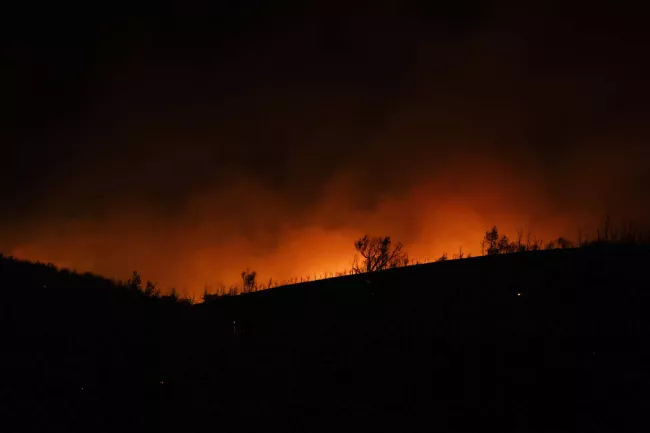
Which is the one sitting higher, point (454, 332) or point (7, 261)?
point (7, 261)

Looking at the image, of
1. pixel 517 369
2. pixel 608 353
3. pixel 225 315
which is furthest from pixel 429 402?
pixel 225 315

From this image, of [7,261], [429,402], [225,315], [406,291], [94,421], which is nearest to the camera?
[429,402]

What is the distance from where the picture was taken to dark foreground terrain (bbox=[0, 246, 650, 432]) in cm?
854

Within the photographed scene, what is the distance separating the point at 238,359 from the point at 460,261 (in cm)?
568

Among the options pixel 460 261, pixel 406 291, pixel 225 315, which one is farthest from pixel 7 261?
pixel 460 261

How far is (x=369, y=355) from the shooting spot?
10344mm

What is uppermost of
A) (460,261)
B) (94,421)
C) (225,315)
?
(460,261)

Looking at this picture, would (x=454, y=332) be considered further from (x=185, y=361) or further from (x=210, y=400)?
(x=185, y=361)

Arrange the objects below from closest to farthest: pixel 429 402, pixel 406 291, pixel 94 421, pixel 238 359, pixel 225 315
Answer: pixel 429 402 → pixel 94 421 → pixel 238 359 → pixel 406 291 → pixel 225 315

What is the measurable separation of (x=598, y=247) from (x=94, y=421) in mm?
10627

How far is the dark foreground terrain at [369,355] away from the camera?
28.0ft

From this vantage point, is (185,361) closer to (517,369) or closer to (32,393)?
(32,393)

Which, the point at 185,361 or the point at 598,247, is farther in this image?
the point at 598,247

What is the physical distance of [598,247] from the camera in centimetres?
Result: 1287
